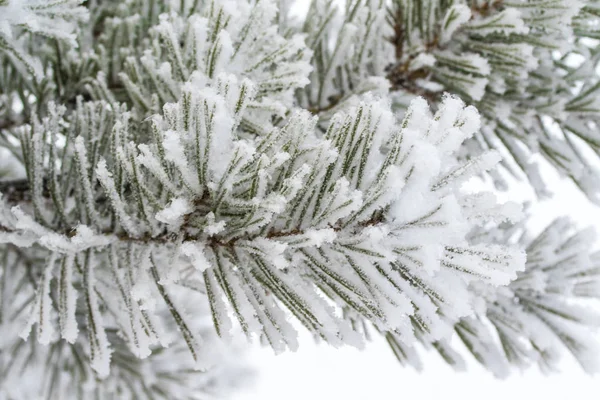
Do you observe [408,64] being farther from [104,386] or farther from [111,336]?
[104,386]

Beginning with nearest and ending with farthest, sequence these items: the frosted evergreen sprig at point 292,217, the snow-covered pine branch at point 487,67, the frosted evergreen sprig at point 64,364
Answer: the frosted evergreen sprig at point 292,217, the snow-covered pine branch at point 487,67, the frosted evergreen sprig at point 64,364

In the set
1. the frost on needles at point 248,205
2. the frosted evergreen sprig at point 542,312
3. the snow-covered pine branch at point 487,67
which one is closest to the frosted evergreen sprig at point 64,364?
the frost on needles at point 248,205

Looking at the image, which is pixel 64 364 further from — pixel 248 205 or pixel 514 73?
pixel 514 73

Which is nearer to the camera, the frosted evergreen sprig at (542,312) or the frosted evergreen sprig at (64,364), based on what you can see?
the frosted evergreen sprig at (542,312)

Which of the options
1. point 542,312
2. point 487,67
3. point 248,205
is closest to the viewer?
point 248,205

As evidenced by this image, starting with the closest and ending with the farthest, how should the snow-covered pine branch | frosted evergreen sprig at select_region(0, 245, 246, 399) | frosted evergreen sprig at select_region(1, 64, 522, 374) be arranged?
frosted evergreen sprig at select_region(1, 64, 522, 374)
the snow-covered pine branch
frosted evergreen sprig at select_region(0, 245, 246, 399)

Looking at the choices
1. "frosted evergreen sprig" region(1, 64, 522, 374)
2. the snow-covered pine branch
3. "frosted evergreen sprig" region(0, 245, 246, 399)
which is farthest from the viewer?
"frosted evergreen sprig" region(0, 245, 246, 399)

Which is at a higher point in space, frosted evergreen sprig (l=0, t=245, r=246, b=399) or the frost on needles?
the frost on needles

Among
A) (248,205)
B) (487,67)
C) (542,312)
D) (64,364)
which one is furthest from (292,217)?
(64,364)

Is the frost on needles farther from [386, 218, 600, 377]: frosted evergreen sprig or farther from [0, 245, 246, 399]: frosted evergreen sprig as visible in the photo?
[0, 245, 246, 399]: frosted evergreen sprig

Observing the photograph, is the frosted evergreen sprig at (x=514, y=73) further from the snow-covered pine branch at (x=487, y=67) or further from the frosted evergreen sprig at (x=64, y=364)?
the frosted evergreen sprig at (x=64, y=364)

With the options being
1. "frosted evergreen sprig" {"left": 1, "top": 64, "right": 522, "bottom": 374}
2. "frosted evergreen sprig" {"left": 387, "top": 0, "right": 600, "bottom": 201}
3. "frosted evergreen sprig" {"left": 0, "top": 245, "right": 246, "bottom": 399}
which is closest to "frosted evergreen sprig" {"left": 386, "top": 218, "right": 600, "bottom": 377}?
"frosted evergreen sprig" {"left": 387, "top": 0, "right": 600, "bottom": 201}

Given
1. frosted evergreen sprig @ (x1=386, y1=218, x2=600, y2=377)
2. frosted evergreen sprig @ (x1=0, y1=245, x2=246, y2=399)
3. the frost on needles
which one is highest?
the frost on needles

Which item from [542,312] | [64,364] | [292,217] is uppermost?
[292,217]
